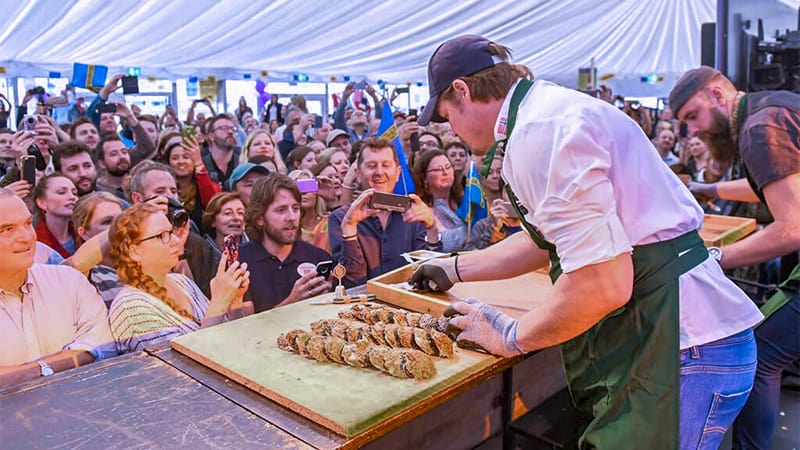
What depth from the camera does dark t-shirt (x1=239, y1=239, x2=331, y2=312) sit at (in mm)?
2611

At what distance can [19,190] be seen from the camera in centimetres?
233

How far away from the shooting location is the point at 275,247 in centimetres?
280

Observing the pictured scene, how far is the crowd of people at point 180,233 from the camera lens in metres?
1.91

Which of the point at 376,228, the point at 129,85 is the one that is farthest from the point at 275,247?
the point at 129,85

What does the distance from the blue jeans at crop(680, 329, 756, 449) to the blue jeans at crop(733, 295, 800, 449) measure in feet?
3.19

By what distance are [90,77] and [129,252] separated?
12.6 feet

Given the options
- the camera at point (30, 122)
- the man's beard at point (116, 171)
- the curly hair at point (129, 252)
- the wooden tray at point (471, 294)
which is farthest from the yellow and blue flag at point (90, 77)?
the wooden tray at point (471, 294)

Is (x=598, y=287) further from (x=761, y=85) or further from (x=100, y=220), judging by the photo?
(x=761, y=85)

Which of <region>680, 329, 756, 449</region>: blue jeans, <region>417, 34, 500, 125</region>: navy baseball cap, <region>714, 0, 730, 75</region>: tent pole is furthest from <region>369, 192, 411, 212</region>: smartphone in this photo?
<region>714, 0, 730, 75</region>: tent pole

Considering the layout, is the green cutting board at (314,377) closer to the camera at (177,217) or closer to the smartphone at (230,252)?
the smartphone at (230,252)

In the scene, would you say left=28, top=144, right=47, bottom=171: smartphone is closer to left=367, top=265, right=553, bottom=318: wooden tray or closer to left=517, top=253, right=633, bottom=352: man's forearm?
left=367, top=265, right=553, bottom=318: wooden tray

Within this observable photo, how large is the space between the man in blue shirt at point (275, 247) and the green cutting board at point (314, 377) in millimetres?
960

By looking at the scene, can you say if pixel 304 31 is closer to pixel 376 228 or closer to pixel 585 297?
pixel 376 228

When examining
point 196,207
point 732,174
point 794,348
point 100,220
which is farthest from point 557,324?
point 732,174
